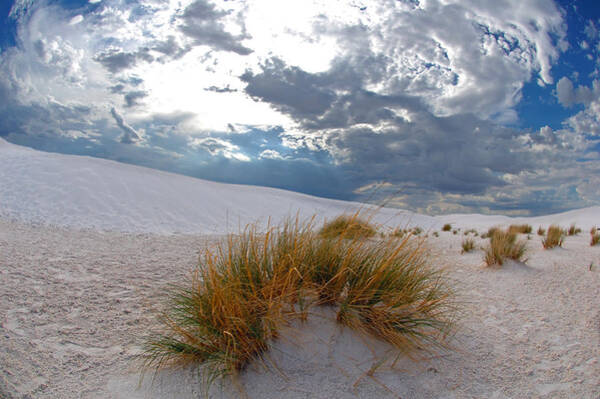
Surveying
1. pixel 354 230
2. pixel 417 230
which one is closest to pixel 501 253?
pixel 354 230

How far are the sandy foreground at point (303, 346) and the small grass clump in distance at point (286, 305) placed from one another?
0.33 feet

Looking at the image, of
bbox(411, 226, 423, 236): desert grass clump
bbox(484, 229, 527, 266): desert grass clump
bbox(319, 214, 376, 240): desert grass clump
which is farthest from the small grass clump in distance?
bbox(484, 229, 527, 266): desert grass clump

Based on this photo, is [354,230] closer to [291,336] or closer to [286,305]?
[286,305]

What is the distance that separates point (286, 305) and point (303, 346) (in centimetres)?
28

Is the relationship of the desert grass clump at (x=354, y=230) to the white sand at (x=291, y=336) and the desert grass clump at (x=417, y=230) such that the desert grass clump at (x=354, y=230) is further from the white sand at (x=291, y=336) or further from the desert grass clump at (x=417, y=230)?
the white sand at (x=291, y=336)

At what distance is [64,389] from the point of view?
6.30 ft

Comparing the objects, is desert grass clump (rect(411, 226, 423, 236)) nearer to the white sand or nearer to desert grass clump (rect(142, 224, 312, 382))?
the white sand

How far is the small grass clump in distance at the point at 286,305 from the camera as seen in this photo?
6.37 ft

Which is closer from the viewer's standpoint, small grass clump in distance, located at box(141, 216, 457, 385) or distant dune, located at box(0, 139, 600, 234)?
small grass clump in distance, located at box(141, 216, 457, 385)

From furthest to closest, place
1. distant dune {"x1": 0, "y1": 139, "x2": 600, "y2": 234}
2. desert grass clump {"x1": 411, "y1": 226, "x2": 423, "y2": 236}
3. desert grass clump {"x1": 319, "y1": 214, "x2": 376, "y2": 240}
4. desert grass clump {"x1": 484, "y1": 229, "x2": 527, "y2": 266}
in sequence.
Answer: distant dune {"x1": 0, "y1": 139, "x2": 600, "y2": 234} → desert grass clump {"x1": 484, "y1": 229, "x2": 527, "y2": 266} → desert grass clump {"x1": 411, "y1": 226, "x2": 423, "y2": 236} → desert grass clump {"x1": 319, "y1": 214, "x2": 376, "y2": 240}

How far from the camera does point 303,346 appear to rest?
6.83 feet

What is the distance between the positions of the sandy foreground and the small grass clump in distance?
100 mm

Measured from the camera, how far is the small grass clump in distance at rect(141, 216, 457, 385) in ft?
6.37

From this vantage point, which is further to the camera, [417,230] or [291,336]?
[417,230]
